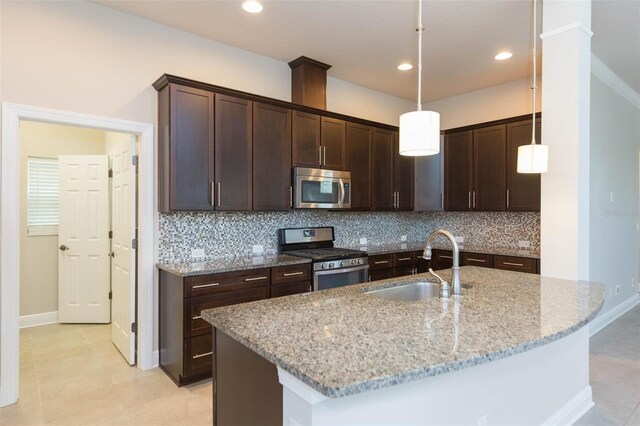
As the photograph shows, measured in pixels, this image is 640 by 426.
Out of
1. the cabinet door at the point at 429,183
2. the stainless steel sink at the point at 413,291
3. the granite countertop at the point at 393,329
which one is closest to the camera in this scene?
the granite countertop at the point at 393,329

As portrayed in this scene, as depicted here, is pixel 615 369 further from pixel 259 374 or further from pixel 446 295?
pixel 259 374

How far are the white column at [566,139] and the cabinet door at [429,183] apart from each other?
2217 millimetres

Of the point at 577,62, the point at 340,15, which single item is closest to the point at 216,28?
the point at 340,15

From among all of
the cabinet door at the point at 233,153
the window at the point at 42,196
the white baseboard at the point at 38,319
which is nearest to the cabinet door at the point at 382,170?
the cabinet door at the point at 233,153

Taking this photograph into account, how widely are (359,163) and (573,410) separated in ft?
9.48

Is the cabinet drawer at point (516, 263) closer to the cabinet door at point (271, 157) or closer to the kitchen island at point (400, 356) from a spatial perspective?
the kitchen island at point (400, 356)

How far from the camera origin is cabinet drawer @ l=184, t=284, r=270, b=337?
110 inches

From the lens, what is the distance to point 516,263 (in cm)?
386

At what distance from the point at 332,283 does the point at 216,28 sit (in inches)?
101

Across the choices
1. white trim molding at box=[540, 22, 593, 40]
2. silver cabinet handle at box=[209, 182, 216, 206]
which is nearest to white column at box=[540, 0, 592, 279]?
white trim molding at box=[540, 22, 593, 40]

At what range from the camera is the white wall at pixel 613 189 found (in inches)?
159

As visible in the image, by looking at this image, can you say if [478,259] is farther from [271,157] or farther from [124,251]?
[124,251]

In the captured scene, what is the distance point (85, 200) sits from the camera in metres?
4.47

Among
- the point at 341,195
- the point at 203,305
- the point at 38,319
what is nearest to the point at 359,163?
the point at 341,195
